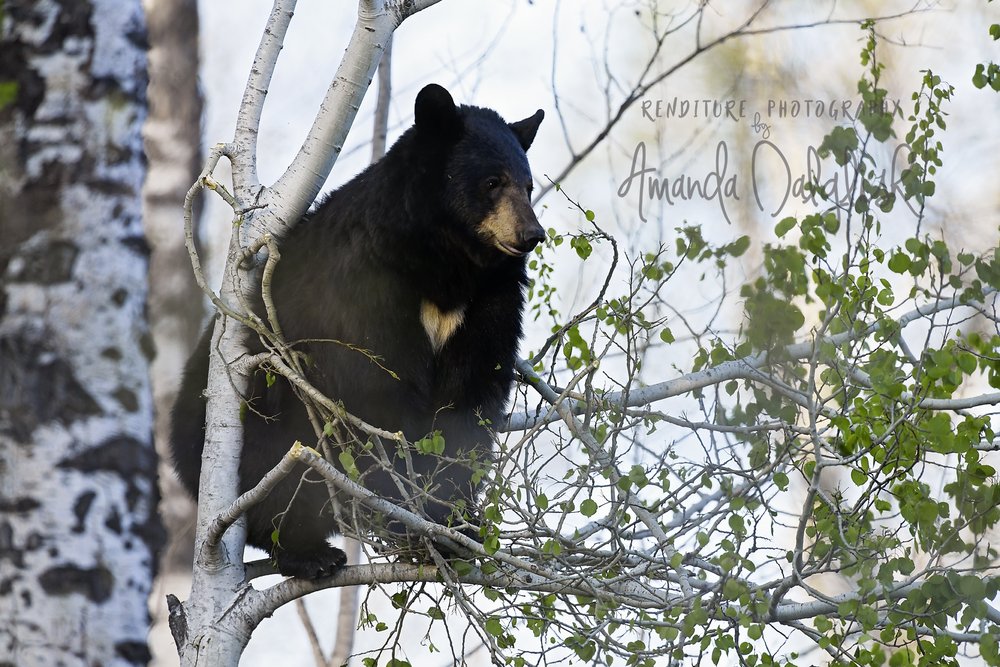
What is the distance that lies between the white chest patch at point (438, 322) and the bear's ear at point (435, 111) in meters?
0.71

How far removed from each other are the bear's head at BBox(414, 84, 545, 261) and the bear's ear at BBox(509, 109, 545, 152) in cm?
29

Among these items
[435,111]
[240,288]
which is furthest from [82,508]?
[435,111]

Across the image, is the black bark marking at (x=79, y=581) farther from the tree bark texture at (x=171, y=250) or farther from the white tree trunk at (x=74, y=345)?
the tree bark texture at (x=171, y=250)

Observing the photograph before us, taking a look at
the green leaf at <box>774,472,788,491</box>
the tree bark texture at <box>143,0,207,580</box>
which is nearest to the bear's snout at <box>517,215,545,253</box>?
the green leaf at <box>774,472,788,491</box>

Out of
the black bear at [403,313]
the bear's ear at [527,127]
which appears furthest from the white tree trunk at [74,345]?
the bear's ear at [527,127]

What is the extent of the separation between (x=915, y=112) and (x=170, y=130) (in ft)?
18.3

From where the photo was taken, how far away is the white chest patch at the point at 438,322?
14.1ft

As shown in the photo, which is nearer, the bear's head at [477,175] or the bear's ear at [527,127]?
the bear's head at [477,175]

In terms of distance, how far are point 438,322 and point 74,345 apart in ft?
5.79

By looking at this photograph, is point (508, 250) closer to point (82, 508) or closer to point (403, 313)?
point (403, 313)

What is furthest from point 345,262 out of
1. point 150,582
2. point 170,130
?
point 170,130

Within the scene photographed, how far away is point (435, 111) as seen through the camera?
439 centimetres

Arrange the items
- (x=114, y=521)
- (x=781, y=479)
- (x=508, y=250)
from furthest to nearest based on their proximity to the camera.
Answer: (x=508, y=250)
(x=781, y=479)
(x=114, y=521)

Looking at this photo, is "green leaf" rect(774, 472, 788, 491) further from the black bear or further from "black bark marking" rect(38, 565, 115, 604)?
"black bark marking" rect(38, 565, 115, 604)
